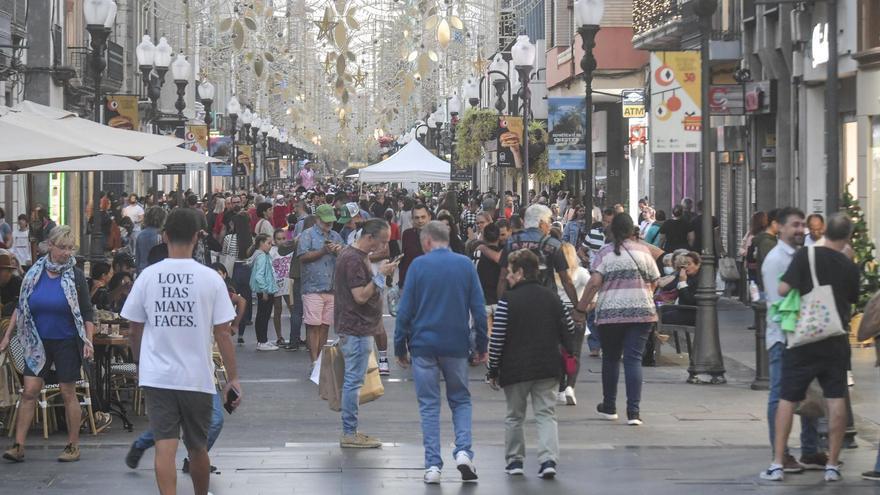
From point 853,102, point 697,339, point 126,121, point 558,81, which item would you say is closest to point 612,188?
point 558,81

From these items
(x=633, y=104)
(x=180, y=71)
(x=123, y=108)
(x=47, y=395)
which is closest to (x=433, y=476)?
(x=47, y=395)

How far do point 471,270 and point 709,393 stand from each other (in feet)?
18.6

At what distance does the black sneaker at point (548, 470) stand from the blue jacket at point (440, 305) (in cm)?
92

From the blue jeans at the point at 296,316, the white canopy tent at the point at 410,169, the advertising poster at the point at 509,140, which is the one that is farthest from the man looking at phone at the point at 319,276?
the white canopy tent at the point at 410,169

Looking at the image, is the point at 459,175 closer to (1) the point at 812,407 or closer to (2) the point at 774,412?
(2) the point at 774,412

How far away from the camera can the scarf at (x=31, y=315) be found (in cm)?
1171

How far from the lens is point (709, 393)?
627 inches

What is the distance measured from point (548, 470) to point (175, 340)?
10.7 ft

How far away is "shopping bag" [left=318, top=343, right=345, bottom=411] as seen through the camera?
41.4ft

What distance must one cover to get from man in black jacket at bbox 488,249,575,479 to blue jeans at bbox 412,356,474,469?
23 cm

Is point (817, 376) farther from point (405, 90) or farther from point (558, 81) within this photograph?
point (558, 81)

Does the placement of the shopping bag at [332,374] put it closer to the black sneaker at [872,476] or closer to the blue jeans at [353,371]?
the blue jeans at [353,371]

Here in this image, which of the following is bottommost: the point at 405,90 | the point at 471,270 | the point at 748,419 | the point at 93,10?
the point at 748,419

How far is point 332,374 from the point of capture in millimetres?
12672
